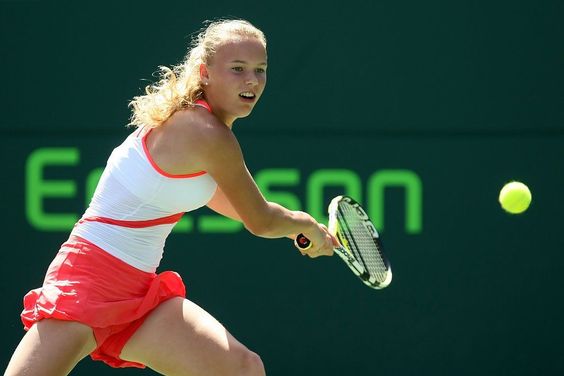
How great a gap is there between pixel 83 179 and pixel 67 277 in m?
1.58

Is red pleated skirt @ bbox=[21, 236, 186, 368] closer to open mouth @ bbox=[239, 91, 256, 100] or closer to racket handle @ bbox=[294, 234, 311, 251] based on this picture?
racket handle @ bbox=[294, 234, 311, 251]

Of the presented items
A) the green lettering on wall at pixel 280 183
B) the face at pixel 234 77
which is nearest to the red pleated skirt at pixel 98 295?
the face at pixel 234 77

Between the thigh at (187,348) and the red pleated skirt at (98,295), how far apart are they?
4 cm

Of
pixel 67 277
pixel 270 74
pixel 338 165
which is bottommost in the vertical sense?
pixel 67 277

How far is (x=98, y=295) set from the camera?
2.83 m

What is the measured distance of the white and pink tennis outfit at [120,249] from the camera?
2814 mm

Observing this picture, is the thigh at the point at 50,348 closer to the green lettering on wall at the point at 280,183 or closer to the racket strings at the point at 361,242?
the racket strings at the point at 361,242

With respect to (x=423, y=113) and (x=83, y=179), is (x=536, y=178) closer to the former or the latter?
(x=423, y=113)

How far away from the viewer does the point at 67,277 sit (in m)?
2.83

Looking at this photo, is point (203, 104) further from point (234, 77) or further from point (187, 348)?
point (187, 348)

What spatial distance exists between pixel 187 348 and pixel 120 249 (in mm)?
313

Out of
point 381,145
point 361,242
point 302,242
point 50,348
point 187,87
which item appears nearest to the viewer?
point 50,348

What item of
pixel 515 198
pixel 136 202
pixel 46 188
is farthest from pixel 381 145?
pixel 136 202

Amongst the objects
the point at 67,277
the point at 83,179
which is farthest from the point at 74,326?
the point at 83,179
